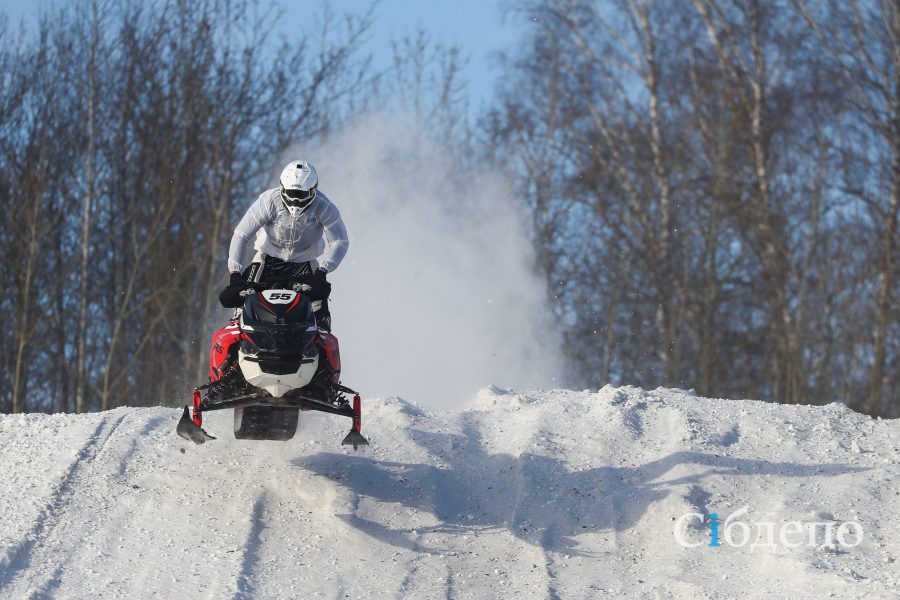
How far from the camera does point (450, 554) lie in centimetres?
841

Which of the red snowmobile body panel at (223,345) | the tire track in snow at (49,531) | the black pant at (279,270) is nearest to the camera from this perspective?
the tire track in snow at (49,531)

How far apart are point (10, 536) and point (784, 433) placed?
6.43m

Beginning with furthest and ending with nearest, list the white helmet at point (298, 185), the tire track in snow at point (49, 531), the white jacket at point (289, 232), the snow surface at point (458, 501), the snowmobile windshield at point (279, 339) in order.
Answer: the white jacket at point (289, 232)
the white helmet at point (298, 185)
the snowmobile windshield at point (279, 339)
the snow surface at point (458, 501)
the tire track in snow at point (49, 531)

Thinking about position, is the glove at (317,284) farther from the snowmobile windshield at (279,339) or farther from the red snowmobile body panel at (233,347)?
the snowmobile windshield at (279,339)

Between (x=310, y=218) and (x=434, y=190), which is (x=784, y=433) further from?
(x=434, y=190)

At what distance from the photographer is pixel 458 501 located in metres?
9.38

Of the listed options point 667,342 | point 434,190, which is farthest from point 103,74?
point 667,342

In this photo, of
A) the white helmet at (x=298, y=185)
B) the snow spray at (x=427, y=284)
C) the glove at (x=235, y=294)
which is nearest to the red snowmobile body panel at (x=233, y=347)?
the glove at (x=235, y=294)

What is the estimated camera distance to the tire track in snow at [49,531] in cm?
753

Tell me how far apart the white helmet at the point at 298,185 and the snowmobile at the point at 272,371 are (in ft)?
2.26

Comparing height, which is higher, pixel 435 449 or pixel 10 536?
pixel 435 449

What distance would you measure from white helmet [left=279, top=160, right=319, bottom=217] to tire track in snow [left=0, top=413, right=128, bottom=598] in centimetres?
269

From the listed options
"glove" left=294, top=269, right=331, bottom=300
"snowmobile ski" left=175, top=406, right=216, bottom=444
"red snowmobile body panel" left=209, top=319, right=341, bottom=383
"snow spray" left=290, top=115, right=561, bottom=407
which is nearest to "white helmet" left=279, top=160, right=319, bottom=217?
"glove" left=294, top=269, right=331, bottom=300

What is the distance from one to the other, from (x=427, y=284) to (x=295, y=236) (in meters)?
8.59
